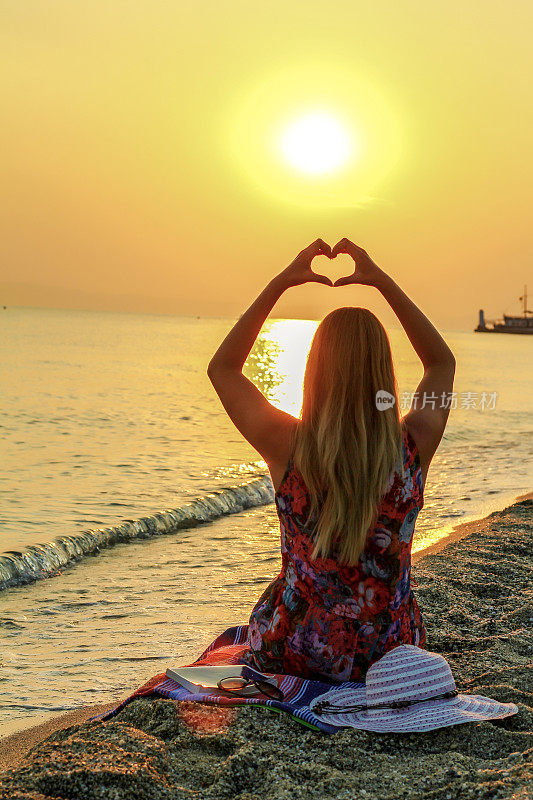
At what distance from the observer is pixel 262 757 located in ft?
9.00

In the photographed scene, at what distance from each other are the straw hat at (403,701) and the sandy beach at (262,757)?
51 mm

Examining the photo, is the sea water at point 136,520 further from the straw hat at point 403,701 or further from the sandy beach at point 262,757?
the straw hat at point 403,701

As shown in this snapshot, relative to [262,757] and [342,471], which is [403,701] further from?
[342,471]

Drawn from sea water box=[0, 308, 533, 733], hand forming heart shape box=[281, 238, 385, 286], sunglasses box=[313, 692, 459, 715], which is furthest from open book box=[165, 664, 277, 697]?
hand forming heart shape box=[281, 238, 385, 286]

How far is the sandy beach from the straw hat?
0.17 ft

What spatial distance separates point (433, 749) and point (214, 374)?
1.68 metres

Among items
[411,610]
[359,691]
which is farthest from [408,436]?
[359,691]

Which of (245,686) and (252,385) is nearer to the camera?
(252,385)

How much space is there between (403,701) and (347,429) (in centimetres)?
113

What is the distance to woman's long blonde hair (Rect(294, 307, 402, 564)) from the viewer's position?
283 centimetres

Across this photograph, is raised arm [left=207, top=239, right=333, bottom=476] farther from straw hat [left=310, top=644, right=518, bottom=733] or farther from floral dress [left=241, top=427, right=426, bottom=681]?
straw hat [left=310, top=644, right=518, bottom=733]

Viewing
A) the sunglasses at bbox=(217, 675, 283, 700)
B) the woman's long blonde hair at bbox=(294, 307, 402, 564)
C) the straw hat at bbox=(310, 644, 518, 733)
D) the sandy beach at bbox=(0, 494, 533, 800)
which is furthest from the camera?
the sunglasses at bbox=(217, 675, 283, 700)

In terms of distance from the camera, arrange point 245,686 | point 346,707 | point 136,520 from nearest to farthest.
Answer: point 346,707 → point 245,686 → point 136,520

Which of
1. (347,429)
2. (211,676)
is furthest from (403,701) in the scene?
(347,429)
